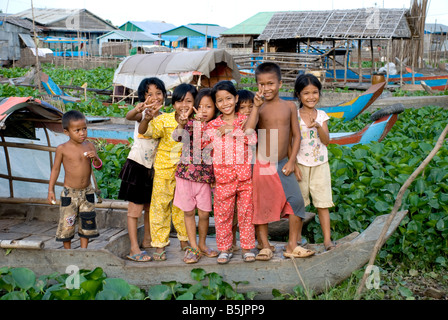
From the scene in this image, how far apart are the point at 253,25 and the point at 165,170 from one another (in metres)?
30.6

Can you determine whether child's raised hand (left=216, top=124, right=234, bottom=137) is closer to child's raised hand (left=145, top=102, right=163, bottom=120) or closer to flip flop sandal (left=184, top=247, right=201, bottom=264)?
child's raised hand (left=145, top=102, right=163, bottom=120)

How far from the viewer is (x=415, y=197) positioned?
3838 millimetres

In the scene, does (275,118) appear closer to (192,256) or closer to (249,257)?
(249,257)

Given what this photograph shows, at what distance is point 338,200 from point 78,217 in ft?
7.65

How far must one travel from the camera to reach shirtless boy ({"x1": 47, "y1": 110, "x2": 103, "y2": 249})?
3.50m

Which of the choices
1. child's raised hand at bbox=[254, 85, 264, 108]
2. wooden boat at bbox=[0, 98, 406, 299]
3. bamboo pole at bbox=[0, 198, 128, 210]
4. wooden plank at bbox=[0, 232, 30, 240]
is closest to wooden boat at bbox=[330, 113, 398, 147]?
wooden boat at bbox=[0, 98, 406, 299]

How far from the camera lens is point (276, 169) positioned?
319 cm

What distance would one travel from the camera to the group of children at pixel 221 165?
124 inches

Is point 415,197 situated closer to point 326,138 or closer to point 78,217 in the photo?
point 326,138

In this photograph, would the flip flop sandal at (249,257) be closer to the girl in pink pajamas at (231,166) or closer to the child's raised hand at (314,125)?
the girl in pink pajamas at (231,166)

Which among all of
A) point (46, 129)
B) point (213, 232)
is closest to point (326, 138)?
point (213, 232)

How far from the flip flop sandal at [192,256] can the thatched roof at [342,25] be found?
14.3 meters

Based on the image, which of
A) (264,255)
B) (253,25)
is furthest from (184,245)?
(253,25)

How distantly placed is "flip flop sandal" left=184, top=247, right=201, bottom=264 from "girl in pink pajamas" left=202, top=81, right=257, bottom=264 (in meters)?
0.18
